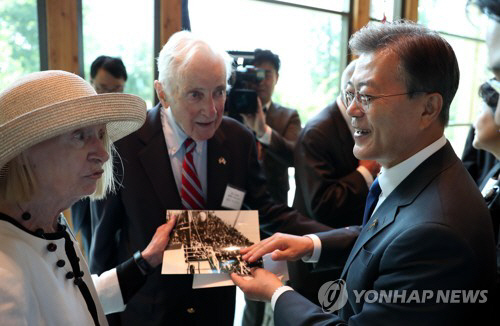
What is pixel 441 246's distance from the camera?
1005mm

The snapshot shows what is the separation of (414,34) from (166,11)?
3028 millimetres

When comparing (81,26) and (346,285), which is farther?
(81,26)

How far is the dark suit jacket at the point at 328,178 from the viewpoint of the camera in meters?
2.20

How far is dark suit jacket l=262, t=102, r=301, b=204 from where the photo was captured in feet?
9.92

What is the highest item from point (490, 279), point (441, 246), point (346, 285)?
point (441, 246)

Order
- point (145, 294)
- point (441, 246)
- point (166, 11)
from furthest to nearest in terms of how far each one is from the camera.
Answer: point (166, 11) < point (145, 294) < point (441, 246)

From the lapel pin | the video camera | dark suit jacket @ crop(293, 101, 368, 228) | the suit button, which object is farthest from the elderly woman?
the video camera

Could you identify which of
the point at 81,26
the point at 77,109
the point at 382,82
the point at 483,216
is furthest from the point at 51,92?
the point at 81,26

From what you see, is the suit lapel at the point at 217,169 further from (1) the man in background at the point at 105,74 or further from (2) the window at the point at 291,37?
(2) the window at the point at 291,37

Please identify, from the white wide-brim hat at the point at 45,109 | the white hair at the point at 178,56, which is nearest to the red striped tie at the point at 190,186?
the white hair at the point at 178,56

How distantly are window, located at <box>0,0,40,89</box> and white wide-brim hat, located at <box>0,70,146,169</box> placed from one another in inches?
103

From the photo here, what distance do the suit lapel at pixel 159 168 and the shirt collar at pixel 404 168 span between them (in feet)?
2.70

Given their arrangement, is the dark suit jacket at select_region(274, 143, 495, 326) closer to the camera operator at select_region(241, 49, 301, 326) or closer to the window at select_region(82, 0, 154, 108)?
the camera operator at select_region(241, 49, 301, 326)

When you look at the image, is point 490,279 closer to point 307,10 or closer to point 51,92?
point 51,92
